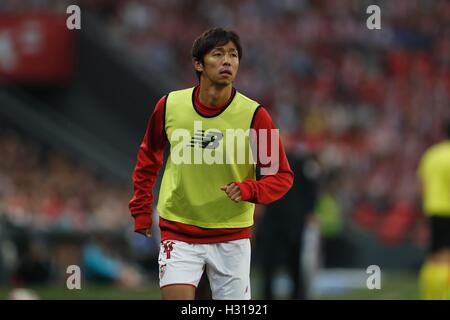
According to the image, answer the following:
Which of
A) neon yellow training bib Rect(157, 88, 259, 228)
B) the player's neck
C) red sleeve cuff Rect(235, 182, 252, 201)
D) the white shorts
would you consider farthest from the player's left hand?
the player's neck

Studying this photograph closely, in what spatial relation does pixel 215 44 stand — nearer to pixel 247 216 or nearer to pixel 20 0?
pixel 247 216

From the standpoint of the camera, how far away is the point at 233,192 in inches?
320

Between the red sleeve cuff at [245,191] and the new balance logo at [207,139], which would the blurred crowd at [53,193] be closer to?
the new balance logo at [207,139]

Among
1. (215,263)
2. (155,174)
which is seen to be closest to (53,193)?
(155,174)

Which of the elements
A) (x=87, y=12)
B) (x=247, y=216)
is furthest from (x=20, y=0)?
(x=247, y=216)

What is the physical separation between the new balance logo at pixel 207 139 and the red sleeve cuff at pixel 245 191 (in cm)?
40

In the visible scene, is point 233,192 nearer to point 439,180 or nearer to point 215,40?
point 215,40

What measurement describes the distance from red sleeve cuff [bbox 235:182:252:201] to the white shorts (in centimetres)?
51

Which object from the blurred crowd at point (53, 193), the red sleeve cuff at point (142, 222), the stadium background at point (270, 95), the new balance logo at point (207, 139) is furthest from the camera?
the stadium background at point (270, 95)

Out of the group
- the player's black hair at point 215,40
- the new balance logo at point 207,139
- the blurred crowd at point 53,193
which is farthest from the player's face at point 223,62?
the blurred crowd at point 53,193

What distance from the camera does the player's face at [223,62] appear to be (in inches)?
329

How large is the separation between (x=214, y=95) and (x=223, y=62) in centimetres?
24

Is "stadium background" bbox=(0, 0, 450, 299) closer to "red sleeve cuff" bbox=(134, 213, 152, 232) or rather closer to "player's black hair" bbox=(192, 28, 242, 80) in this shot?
"red sleeve cuff" bbox=(134, 213, 152, 232)

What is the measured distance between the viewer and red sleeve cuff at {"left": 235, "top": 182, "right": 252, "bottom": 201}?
8.14 meters
